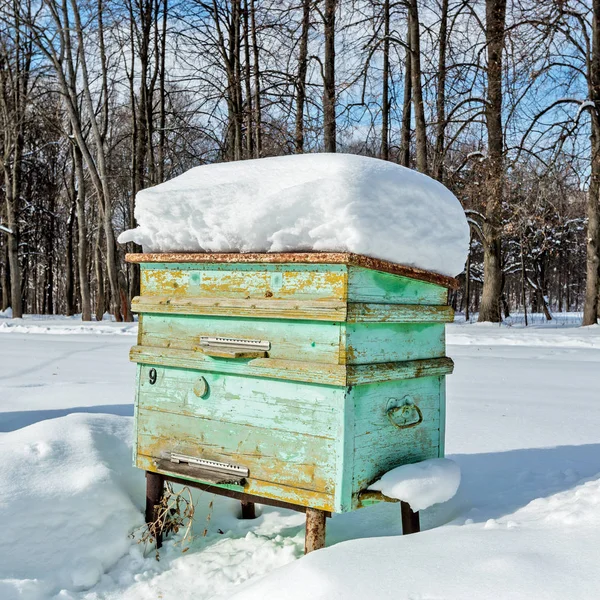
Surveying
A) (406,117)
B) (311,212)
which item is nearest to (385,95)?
(406,117)

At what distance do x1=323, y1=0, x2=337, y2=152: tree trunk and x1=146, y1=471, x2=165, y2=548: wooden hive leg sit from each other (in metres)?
11.7

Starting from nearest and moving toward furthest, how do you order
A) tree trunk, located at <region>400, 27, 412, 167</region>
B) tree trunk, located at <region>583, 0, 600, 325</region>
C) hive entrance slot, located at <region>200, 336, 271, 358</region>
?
hive entrance slot, located at <region>200, 336, 271, 358</region>
tree trunk, located at <region>583, 0, 600, 325</region>
tree trunk, located at <region>400, 27, 412, 167</region>

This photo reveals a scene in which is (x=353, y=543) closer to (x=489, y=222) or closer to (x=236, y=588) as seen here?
(x=236, y=588)

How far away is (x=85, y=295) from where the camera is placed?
1797 cm

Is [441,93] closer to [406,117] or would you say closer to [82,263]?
[406,117]

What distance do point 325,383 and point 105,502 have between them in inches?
51.2

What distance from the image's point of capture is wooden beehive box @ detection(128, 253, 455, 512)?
219 centimetres

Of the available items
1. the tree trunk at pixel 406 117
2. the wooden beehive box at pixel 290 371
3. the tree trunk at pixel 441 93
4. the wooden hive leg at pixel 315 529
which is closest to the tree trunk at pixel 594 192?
the tree trunk at pixel 441 93

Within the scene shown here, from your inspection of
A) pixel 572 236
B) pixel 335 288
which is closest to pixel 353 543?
pixel 335 288

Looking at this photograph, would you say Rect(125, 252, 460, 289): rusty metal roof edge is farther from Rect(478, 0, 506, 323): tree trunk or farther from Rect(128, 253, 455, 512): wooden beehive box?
Rect(478, 0, 506, 323): tree trunk

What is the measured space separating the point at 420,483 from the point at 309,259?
3.05 ft

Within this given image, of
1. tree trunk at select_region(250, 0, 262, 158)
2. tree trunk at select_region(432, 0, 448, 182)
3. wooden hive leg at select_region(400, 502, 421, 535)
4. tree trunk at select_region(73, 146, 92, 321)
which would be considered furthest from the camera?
tree trunk at select_region(73, 146, 92, 321)

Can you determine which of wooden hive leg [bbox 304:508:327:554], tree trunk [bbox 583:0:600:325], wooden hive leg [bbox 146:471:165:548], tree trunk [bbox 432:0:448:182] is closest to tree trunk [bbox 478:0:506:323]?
tree trunk [bbox 432:0:448:182]

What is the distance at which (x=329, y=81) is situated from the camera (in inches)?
563
